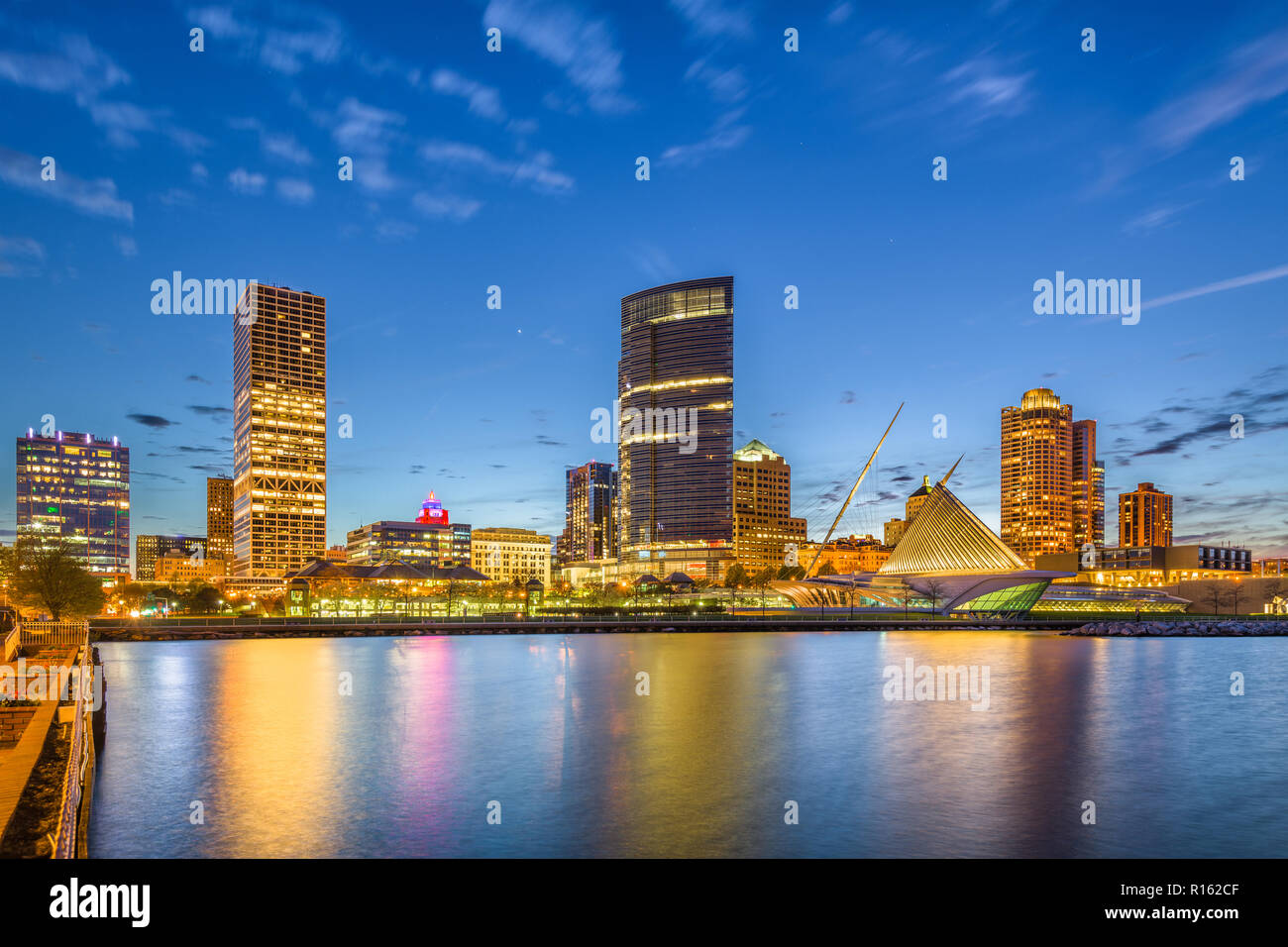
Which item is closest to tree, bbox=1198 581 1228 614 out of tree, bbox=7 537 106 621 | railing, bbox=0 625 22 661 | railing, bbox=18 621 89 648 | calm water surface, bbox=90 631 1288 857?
calm water surface, bbox=90 631 1288 857

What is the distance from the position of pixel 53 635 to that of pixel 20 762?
37476 mm

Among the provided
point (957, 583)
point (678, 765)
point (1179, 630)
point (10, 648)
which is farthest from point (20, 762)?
point (957, 583)

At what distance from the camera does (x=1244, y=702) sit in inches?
1860

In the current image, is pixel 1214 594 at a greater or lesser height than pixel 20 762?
lesser

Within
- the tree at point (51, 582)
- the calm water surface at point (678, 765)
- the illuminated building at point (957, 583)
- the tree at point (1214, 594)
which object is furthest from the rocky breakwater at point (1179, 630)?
the tree at point (51, 582)

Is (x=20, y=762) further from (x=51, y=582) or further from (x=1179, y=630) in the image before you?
(x=1179, y=630)

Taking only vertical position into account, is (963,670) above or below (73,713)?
below

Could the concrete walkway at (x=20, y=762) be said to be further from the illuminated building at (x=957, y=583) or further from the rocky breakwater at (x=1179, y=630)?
the illuminated building at (x=957, y=583)

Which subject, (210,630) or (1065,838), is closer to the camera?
(1065,838)

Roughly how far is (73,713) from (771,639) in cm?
7832

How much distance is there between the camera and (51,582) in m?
74.9

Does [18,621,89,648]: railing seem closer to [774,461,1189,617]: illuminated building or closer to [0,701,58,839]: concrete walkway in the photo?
[0,701,58,839]: concrete walkway
